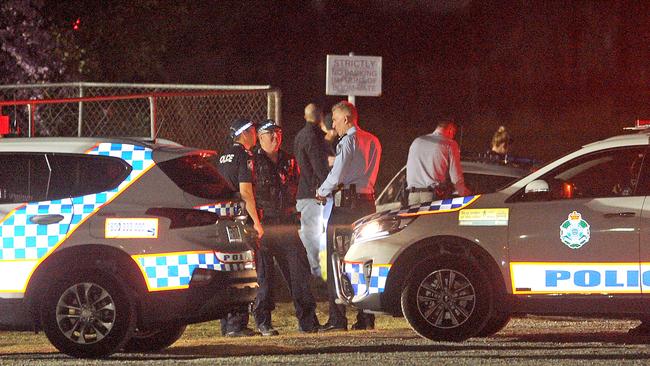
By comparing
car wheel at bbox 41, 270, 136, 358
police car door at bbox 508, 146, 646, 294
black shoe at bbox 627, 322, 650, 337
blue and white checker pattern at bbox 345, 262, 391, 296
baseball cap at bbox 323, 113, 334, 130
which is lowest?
black shoe at bbox 627, 322, 650, 337

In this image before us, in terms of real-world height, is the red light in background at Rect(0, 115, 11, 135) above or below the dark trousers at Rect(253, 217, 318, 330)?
above

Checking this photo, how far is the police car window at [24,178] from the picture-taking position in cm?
1032

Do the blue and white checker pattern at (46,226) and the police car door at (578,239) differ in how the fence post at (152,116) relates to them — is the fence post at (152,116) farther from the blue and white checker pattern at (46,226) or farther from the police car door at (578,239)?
the police car door at (578,239)

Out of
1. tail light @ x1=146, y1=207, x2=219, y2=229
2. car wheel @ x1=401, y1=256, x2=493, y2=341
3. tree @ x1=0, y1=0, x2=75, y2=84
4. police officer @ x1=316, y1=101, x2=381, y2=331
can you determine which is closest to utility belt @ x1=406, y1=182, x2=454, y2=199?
police officer @ x1=316, y1=101, x2=381, y2=331

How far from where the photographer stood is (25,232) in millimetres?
10219

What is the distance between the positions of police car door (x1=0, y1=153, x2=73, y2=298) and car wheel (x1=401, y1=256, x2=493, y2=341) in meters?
2.44

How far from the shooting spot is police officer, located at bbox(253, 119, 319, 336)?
12484 millimetres

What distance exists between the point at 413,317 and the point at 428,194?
256 cm

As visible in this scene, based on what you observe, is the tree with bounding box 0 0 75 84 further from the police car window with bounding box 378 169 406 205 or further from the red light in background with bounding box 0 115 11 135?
the red light in background with bounding box 0 115 11 135

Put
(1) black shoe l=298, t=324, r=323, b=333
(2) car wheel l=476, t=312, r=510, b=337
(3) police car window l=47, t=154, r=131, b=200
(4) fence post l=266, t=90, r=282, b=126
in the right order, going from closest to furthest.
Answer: (3) police car window l=47, t=154, r=131, b=200
(2) car wheel l=476, t=312, r=510, b=337
(1) black shoe l=298, t=324, r=323, b=333
(4) fence post l=266, t=90, r=282, b=126

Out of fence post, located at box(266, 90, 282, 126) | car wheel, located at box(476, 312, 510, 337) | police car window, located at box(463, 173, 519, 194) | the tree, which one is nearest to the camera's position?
car wheel, located at box(476, 312, 510, 337)

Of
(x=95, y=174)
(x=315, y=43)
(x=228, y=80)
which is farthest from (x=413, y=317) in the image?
(x=315, y=43)

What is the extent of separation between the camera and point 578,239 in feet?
34.8

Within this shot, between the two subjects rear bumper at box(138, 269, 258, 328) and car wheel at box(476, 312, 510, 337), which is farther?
car wheel at box(476, 312, 510, 337)
